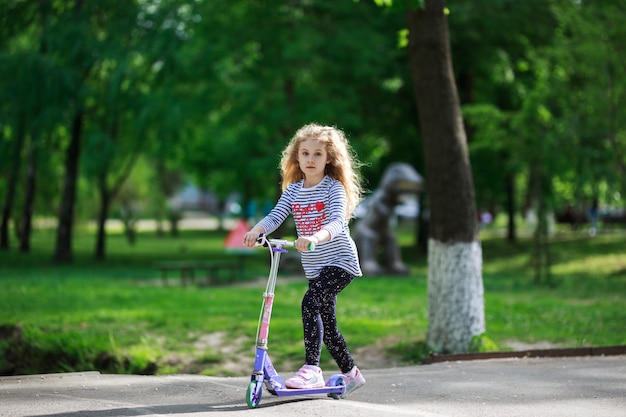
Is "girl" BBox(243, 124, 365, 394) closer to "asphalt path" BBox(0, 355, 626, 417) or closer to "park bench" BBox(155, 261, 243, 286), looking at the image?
"asphalt path" BBox(0, 355, 626, 417)

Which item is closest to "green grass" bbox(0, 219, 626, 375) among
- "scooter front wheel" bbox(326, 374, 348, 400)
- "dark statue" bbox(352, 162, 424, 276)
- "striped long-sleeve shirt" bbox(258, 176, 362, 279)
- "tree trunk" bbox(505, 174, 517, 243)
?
"dark statue" bbox(352, 162, 424, 276)

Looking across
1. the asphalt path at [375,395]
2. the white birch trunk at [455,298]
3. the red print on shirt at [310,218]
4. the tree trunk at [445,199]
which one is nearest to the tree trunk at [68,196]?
the tree trunk at [445,199]

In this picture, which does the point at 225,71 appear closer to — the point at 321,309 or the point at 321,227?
the point at 321,227

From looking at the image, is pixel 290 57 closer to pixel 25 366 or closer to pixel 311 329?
pixel 25 366

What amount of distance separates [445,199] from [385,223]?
12.6 metres

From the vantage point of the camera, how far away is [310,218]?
6.19m

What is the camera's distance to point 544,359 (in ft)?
27.6

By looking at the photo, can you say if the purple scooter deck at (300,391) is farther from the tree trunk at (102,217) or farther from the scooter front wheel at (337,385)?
the tree trunk at (102,217)

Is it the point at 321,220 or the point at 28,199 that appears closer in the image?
the point at 321,220

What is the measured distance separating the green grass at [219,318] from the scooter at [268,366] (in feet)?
11.2

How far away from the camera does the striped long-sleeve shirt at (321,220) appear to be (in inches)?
241

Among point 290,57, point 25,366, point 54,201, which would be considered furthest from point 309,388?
point 54,201

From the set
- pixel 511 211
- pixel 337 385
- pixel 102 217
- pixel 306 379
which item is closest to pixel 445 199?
pixel 337 385

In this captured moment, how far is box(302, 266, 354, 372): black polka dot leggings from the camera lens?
19.9 ft
